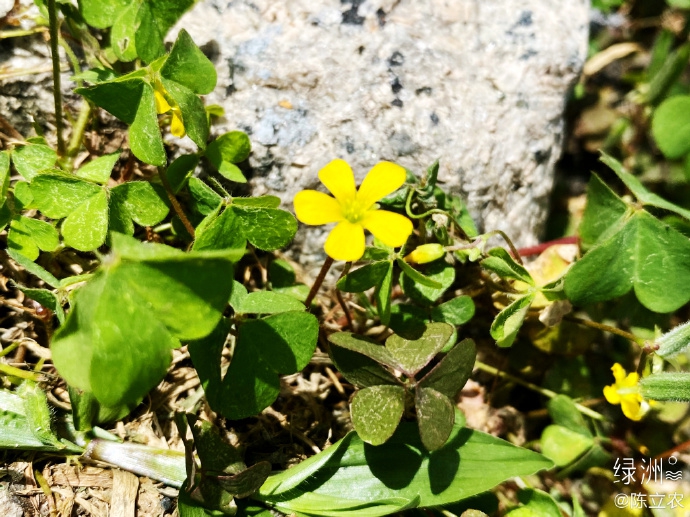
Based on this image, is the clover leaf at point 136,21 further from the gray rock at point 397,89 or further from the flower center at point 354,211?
the flower center at point 354,211

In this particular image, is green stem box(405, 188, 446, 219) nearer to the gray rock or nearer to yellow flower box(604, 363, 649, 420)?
the gray rock

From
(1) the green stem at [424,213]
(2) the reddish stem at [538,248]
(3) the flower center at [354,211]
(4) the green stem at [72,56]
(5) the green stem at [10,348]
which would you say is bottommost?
(5) the green stem at [10,348]

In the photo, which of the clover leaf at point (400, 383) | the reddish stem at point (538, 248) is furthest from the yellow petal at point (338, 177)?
the reddish stem at point (538, 248)

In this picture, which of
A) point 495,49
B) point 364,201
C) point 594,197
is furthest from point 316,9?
point 594,197

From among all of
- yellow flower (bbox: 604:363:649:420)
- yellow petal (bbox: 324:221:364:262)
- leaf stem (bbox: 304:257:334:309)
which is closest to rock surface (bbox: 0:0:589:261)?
leaf stem (bbox: 304:257:334:309)

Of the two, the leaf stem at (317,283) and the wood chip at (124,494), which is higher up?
the leaf stem at (317,283)

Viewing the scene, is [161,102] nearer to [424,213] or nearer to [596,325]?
[424,213]
